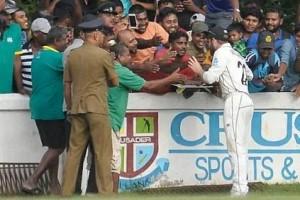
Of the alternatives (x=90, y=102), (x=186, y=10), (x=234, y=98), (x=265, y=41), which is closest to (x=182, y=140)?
(x=234, y=98)

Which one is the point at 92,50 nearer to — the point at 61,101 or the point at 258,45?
the point at 61,101

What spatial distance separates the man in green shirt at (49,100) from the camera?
14.1 metres

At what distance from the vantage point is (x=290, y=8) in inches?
794

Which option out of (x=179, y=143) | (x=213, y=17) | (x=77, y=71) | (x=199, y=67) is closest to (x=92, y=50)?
(x=77, y=71)

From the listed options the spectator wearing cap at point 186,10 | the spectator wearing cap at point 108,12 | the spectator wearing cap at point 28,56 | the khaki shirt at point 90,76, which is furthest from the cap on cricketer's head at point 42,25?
the spectator wearing cap at point 186,10

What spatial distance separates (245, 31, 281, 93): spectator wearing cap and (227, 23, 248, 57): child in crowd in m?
0.14

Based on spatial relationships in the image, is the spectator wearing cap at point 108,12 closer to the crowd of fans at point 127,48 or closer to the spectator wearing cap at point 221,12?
the crowd of fans at point 127,48

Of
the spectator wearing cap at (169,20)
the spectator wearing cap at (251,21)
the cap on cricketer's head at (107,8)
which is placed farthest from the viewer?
the spectator wearing cap at (169,20)

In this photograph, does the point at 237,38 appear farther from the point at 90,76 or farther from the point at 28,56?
the point at 90,76

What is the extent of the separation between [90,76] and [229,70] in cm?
174

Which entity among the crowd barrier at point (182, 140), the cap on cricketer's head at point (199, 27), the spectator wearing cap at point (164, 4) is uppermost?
the spectator wearing cap at point (164, 4)

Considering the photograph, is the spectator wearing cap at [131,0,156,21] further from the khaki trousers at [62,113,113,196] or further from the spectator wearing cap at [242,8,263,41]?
the khaki trousers at [62,113,113,196]

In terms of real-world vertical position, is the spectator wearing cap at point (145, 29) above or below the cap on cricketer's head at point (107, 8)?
below

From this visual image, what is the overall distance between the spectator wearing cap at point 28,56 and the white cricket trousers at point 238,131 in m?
2.46
